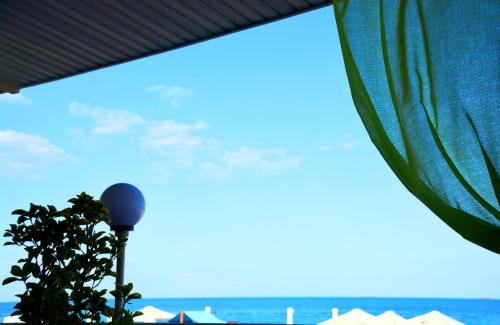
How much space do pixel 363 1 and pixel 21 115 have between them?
42737 mm

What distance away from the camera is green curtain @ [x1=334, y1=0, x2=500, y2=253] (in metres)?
1.50

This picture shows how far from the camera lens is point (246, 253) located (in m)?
40.8

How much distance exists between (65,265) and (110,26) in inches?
57.4

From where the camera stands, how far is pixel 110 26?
2.97 meters

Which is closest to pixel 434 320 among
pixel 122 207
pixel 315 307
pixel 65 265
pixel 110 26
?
pixel 122 207

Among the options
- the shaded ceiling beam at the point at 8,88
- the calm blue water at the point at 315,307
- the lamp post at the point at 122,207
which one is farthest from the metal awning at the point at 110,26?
the calm blue water at the point at 315,307

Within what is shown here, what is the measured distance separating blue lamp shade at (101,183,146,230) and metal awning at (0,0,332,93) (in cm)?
88

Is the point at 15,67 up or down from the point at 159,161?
down

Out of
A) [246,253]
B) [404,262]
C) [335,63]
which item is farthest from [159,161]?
[404,262]

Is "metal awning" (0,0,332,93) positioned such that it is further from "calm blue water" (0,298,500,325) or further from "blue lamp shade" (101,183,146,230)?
"calm blue water" (0,298,500,325)

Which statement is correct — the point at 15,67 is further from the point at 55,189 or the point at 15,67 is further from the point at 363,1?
the point at 55,189

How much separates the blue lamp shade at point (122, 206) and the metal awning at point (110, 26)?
2.88ft

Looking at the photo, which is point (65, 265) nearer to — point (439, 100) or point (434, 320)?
point (439, 100)

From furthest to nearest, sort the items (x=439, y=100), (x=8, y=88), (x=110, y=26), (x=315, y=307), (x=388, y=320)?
(x=315, y=307) → (x=388, y=320) → (x=8, y=88) → (x=110, y=26) → (x=439, y=100)
